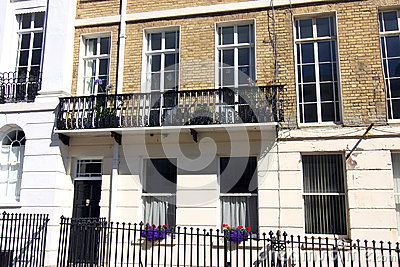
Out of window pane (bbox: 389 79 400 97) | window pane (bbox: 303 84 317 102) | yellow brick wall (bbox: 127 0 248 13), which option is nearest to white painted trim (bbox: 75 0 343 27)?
yellow brick wall (bbox: 127 0 248 13)

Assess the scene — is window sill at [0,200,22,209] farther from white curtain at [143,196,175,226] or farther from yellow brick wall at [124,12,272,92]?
yellow brick wall at [124,12,272,92]

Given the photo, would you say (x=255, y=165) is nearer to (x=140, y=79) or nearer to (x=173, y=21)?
(x=140, y=79)

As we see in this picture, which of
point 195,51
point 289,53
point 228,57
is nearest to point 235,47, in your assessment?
point 228,57

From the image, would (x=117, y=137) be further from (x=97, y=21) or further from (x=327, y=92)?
(x=327, y=92)

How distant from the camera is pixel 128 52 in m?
12.4

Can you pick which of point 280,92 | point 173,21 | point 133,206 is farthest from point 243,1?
point 133,206

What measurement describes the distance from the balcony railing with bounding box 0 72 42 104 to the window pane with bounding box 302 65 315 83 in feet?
27.1

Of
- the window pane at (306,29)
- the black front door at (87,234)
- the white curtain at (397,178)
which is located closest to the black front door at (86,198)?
the black front door at (87,234)

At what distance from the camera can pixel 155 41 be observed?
495 inches

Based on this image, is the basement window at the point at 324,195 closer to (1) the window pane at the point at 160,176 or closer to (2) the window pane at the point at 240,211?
(2) the window pane at the point at 240,211

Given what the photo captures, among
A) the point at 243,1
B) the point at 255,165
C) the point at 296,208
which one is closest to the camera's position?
the point at 296,208

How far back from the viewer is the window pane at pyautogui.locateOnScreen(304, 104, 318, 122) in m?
10.9

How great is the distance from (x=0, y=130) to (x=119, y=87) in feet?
13.8

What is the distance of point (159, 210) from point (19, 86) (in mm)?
6250
